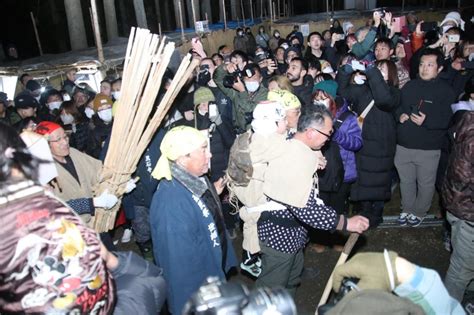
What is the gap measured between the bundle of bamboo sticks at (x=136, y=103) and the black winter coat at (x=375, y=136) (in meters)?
2.29

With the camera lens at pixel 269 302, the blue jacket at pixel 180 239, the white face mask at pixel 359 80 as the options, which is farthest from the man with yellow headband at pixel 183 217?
the white face mask at pixel 359 80

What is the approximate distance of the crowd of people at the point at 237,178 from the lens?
153cm

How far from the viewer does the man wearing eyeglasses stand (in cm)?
297

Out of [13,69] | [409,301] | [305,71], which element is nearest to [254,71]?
[305,71]

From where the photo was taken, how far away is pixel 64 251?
149 centimetres

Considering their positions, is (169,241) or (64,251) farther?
(169,241)

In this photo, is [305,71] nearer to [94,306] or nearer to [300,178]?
[300,178]

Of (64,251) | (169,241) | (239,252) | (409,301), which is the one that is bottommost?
(239,252)

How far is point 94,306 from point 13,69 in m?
9.11

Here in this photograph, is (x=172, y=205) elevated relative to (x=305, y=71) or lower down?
lower down

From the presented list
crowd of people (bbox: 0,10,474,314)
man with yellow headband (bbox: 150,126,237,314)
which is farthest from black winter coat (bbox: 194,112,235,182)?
man with yellow headband (bbox: 150,126,237,314)

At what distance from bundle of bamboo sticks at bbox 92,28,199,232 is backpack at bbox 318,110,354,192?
1.82m

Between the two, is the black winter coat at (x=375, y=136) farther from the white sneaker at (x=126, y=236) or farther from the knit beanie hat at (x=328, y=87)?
the white sneaker at (x=126, y=236)

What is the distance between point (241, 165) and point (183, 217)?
2.27 ft
